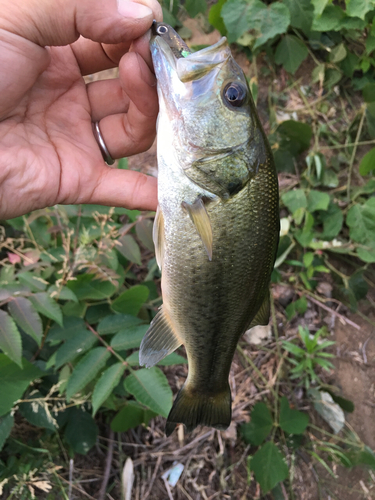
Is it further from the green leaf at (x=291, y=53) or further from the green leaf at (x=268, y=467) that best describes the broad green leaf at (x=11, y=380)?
the green leaf at (x=291, y=53)

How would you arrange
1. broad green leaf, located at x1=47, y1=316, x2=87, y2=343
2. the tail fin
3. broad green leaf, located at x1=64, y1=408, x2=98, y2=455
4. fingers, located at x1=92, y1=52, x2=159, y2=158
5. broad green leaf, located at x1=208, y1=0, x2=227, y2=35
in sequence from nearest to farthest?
fingers, located at x1=92, y1=52, x2=159, y2=158, the tail fin, broad green leaf, located at x1=47, y1=316, x2=87, y2=343, broad green leaf, located at x1=64, y1=408, x2=98, y2=455, broad green leaf, located at x1=208, y1=0, x2=227, y2=35

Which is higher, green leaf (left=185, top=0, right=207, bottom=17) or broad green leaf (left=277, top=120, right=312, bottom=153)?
green leaf (left=185, top=0, right=207, bottom=17)

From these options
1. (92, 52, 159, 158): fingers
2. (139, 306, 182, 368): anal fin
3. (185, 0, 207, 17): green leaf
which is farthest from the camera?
(185, 0, 207, 17): green leaf

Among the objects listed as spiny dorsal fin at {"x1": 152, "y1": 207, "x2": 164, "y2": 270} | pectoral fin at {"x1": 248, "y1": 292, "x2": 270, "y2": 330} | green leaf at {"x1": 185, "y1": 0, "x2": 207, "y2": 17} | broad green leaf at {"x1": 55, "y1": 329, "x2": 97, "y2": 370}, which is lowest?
broad green leaf at {"x1": 55, "y1": 329, "x2": 97, "y2": 370}

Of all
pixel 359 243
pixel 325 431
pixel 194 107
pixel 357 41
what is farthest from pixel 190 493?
pixel 357 41

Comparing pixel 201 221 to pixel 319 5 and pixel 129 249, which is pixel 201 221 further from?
pixel 319 5

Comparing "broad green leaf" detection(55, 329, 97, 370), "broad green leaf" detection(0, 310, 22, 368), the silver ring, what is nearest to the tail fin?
"broad green leaf" detection(55, 329, 97, 370)

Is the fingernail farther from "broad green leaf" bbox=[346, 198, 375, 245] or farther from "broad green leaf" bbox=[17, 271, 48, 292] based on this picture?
"broad green leaf" bbox=[346, 198, 375, 245]
